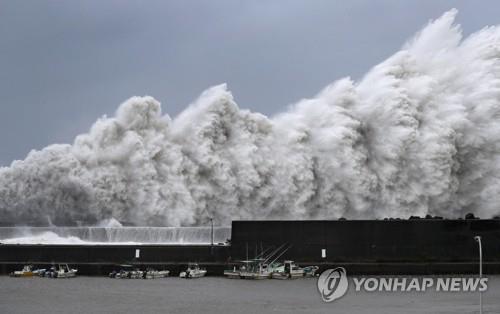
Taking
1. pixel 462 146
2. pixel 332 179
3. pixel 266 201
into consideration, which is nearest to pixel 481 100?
pixel 462 146

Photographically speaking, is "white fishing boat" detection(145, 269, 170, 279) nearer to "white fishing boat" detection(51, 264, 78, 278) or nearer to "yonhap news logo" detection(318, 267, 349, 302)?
"white fishing boat" detection(51, 264, 78, 278)

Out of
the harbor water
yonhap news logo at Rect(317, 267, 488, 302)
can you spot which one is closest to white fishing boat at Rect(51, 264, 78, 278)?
the harbor water

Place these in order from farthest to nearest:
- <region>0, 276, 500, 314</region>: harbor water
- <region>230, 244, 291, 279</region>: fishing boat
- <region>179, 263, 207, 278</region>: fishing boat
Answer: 1. <region>179, 263, 207, 278</region>: fishing boat
2. <region>230, 244, 291, 279</region>: fishing boat
3. <region>0, 276, 500, 314</region>: harbor water

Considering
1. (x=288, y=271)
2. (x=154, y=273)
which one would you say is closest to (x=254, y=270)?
(x=288, y=271)

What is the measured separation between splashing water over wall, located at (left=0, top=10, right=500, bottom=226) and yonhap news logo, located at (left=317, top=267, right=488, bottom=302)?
10.3m

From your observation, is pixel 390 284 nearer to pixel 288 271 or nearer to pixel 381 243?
pixel 381 243

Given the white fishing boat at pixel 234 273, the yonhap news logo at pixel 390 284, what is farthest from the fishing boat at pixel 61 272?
the yonhap news logo at pixel 390 284

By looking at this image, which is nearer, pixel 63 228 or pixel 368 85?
pixel 63 228

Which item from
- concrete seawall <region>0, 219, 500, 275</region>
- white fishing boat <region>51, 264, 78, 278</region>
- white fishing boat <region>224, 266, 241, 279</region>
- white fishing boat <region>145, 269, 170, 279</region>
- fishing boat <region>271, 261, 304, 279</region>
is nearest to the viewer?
concrete seawall <region>0, 219, 500, 275</region>

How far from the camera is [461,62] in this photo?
175ft

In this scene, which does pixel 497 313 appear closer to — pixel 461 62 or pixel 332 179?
pixel 332 179

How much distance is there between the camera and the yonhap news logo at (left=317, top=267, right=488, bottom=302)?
37.2 metres

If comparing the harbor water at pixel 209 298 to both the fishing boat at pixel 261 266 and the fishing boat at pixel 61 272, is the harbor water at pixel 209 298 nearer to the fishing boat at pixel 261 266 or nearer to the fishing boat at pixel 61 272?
the fishing boat at pixel 261 266

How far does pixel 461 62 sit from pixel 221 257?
18.8 m
